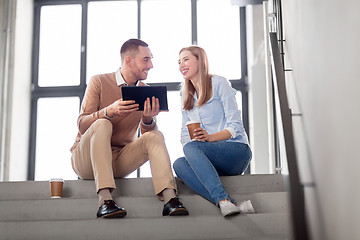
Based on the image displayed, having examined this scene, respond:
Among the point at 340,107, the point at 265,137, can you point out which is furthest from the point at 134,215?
the point at 265,137

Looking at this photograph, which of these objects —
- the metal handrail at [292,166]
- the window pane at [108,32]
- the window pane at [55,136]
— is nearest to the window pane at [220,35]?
the window pane at [108,32]

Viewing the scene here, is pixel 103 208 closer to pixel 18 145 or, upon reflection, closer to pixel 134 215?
pixel 134 215

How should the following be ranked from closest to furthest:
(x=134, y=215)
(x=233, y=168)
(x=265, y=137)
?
(x=134, y=215)
(x=233, y=168)
(x=265, y=137)

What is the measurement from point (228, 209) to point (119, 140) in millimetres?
994

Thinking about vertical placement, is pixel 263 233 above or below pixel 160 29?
below

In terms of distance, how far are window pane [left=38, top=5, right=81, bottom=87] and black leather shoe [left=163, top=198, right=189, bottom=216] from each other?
3496 mm

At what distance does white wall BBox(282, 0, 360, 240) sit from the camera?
6.09ft

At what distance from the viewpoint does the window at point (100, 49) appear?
19.3ft

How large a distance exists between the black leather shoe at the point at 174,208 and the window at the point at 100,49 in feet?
9.87

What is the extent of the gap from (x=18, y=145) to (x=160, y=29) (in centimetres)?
188

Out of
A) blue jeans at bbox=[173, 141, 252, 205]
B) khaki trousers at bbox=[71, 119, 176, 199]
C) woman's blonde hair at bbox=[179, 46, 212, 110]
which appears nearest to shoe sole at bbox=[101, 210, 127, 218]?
khaki trousers at bbox=[71, 119, 176, 199]

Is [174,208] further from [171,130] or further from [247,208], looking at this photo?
[171,130]

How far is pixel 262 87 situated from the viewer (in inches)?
220

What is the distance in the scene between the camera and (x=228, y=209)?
8.63ft
